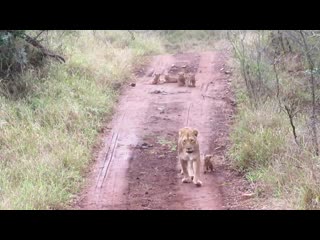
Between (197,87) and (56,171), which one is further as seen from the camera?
(197,87)

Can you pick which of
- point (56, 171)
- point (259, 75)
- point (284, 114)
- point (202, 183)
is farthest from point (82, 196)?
point (259, 75)

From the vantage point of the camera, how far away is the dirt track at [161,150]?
729 cm

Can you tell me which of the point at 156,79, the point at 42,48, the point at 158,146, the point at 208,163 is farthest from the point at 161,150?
the point at 156,79

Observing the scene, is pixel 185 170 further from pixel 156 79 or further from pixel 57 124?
pixel 156 79

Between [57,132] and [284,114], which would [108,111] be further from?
[284,114]

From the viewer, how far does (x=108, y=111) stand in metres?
10.9

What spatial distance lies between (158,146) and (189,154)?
5.70ft

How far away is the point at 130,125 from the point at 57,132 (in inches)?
69.7

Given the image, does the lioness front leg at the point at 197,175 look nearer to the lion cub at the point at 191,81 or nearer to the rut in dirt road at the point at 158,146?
the rut in dirt road at the point at 158,146

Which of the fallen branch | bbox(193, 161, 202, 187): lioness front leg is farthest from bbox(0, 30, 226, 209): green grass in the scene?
bbox(193, 161, 202, 187): lioness front leg

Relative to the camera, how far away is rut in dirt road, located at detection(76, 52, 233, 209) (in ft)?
24.0

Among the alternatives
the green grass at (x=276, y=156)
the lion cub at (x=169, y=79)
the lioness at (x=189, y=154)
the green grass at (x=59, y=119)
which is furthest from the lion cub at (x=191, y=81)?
the lioness at (x=189, y=154)

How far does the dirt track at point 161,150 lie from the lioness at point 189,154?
15 cm

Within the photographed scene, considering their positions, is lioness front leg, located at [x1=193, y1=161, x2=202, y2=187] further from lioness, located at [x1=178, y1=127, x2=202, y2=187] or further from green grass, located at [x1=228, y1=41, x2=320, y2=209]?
green grass, located at [x1=228, y1=41, x2=320, y2=209]
